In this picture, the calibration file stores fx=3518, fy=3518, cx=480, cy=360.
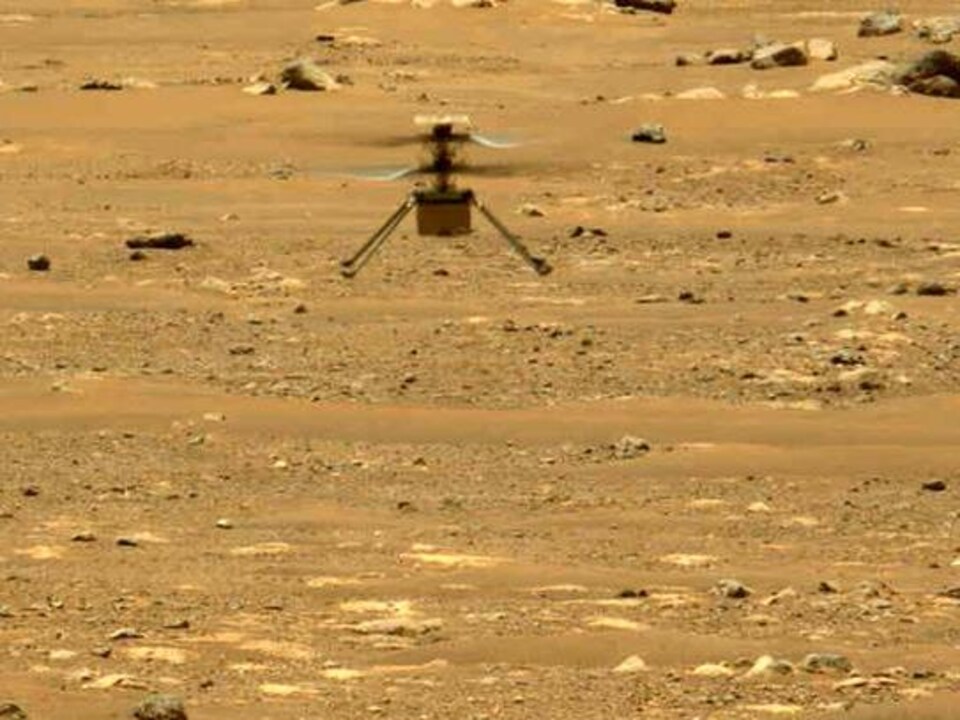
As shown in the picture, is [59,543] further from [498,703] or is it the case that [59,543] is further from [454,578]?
[498,703]

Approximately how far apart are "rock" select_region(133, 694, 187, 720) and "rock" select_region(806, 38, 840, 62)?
778 inches

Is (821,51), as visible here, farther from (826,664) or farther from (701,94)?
(826,664)

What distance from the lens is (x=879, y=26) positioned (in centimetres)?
3036

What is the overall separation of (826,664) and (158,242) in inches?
441

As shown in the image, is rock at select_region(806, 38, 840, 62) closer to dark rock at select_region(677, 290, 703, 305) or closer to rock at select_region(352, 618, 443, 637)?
dark rock at select_region(677, 290, 703, 305)

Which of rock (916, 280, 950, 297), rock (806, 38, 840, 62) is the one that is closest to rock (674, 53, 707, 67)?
rock (806, 38, 840, 62)

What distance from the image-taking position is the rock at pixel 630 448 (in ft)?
45.6

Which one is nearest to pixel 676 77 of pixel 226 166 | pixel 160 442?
pixel 226 166

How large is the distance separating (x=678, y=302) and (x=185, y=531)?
631 cm

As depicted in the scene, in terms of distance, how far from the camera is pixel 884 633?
1000 centimetres

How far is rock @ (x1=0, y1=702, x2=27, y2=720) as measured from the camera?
8.51 m

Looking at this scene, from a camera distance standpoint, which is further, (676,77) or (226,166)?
(676,77)

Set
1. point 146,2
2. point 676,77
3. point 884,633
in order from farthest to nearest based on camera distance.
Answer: point 146,2 < point 676,77 < point 884,633

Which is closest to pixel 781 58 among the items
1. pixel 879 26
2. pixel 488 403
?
pixel 879 26
